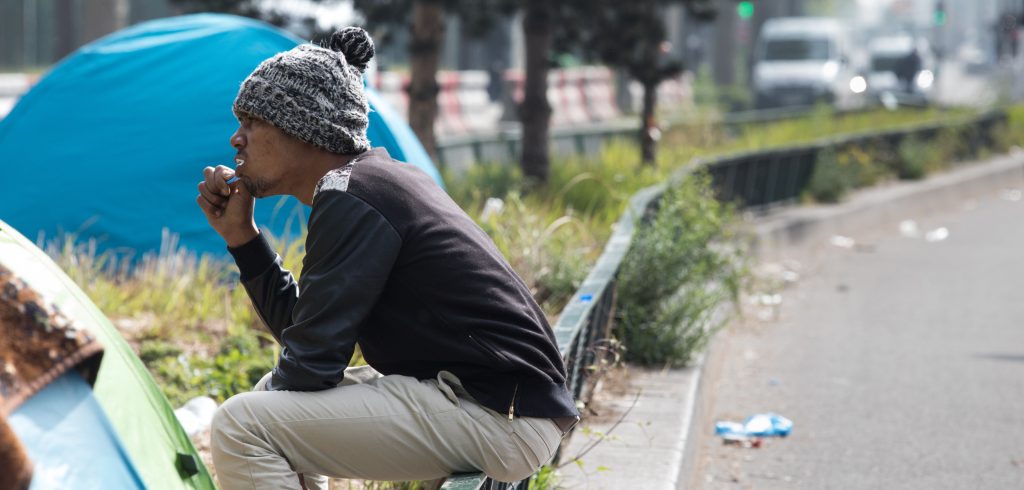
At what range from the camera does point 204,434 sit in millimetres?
4910

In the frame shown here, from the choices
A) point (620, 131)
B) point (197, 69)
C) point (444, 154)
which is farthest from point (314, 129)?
point (620, 131)

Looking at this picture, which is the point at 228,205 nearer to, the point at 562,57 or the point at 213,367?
the point at 213,367

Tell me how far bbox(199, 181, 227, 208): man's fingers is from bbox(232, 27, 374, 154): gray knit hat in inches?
9.9

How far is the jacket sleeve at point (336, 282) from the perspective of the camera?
Answer: 296 centimetres

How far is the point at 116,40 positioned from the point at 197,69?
30.1 inches

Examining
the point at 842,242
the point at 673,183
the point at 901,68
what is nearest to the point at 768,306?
the point at 673,183

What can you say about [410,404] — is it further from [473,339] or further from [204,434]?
[204,434]

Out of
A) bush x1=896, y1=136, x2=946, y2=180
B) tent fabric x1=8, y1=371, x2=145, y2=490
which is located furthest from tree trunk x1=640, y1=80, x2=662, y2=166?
tent fabric x1=8, y1=371, x2=145, y2=490

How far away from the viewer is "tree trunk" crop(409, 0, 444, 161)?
37.4 feet

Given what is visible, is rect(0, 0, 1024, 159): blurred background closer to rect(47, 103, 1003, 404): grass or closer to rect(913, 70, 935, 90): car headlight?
rect(913, 70, 935, 90): car headlight

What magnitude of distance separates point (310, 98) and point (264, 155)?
0.19 meters

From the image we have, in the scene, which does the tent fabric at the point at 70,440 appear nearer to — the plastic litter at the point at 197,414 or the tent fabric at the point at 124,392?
the tent fabric at the point at 124,392

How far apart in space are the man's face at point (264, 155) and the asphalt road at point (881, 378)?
2571 millimetres

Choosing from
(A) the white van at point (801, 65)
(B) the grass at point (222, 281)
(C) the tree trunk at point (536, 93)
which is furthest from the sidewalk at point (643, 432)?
(A) the white van at point (801, 65)
